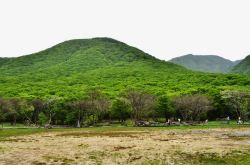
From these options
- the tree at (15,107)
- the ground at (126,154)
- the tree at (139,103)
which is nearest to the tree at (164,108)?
the tree at (139,103)

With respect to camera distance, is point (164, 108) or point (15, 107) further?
point (164, 108)

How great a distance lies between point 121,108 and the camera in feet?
357

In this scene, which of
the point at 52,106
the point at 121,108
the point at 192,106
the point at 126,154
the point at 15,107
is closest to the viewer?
the point at 126,154

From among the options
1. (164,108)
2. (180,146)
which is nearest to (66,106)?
(164,108)

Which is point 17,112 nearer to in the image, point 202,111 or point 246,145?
point 202,111

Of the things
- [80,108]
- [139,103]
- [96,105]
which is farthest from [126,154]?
[96,105]

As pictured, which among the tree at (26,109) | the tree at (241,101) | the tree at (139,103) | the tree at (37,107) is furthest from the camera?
the tree at (37,107)

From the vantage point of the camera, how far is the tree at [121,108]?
107562 millimetres

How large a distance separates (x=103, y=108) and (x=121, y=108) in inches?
308

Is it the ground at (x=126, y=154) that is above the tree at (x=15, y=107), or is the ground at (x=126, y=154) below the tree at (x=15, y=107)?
below

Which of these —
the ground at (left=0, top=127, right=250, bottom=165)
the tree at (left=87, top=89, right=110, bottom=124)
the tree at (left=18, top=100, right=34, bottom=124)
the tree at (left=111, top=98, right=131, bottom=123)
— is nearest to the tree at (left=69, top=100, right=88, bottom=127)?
the tree at (left=87, top=89, right=110, bottom=124)

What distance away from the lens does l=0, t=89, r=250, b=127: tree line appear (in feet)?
330

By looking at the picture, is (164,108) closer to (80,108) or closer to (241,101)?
(241,101)

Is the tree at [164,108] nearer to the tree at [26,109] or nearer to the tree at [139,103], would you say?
the tree at [139,103]
